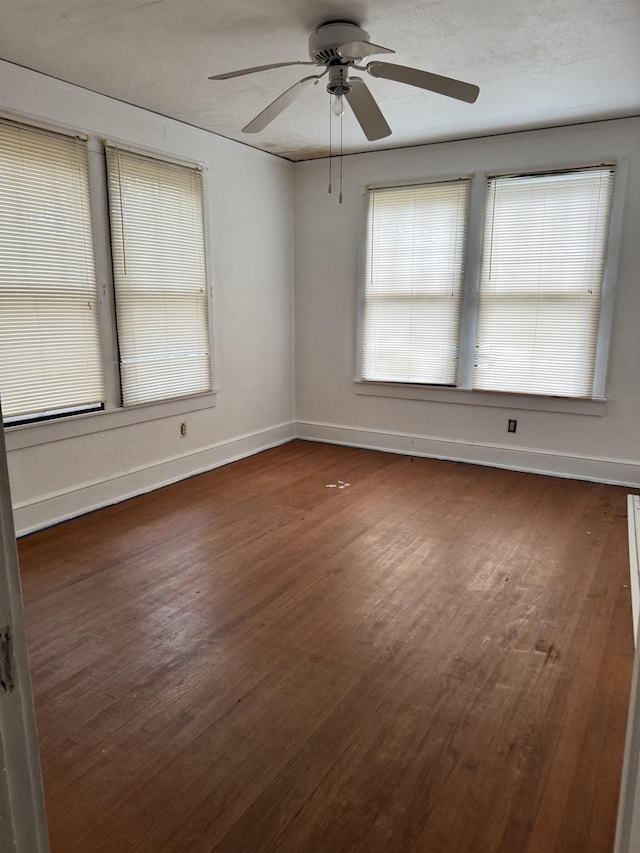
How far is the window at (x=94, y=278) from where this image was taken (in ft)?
10.6

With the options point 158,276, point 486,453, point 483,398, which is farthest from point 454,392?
point 158,276

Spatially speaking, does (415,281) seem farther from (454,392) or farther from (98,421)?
(98,421)

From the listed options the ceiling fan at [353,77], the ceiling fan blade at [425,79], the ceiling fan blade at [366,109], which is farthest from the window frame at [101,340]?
the ceiling fan blade at [425,79]

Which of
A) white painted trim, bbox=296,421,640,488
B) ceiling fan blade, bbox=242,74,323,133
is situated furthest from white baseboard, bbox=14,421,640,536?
ceiling fan blade, bbox=242,74,323,133

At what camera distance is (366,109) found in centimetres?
278

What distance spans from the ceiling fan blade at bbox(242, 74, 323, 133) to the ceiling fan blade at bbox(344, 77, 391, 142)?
17cm

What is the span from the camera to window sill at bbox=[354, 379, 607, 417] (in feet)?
14.6

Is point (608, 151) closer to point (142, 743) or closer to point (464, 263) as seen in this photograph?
point (464, 263)

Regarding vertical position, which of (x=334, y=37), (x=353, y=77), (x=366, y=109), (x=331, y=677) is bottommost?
(x=331, y=677)

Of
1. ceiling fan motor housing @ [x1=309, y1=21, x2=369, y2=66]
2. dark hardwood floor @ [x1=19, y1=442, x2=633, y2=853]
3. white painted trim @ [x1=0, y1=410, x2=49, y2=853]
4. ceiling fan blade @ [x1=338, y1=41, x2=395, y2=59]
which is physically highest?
ceiling fan motor housing @ [x1=309, y1=21, x2=369, y2=66]

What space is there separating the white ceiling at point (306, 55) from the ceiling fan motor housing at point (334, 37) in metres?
0.04

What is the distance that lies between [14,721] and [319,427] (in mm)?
5073

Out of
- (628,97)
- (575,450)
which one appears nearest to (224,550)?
(575,450)

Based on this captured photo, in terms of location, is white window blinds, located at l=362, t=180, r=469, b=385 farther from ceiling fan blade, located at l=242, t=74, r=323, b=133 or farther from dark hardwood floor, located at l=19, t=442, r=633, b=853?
ceiling fan blade, located at l=242, t=74, r=323, b=133
